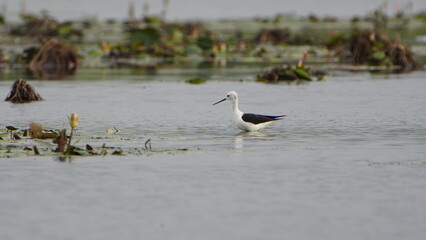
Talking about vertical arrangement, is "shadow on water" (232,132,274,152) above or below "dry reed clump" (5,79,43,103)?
above

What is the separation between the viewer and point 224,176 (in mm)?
12023

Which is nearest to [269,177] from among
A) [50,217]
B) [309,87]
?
[50,217]

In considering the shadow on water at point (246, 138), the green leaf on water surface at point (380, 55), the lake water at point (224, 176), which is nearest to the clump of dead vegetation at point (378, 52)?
the green leaf on water surface at point (380, 55)

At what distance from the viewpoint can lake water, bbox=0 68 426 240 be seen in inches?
378

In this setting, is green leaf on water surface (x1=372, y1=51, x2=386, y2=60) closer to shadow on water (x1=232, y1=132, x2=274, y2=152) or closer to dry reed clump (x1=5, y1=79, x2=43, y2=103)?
dry reed clump (x1=5, y1=79, x2=43, y2=103)

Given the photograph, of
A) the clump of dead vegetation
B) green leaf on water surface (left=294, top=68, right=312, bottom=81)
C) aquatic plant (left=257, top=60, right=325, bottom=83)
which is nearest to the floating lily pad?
aquatic plant (left=257, top=60, right=325, bottom=83)

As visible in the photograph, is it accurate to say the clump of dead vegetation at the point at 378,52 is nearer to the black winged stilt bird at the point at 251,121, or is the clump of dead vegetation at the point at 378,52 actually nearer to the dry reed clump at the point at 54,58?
the dry reed clump at the point at 54,58

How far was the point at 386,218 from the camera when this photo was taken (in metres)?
9.84

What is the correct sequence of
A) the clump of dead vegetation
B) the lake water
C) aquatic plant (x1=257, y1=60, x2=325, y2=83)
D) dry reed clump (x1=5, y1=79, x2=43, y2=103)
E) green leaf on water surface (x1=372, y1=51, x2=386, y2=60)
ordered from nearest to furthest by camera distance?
the lake water < dry reed clump (x1=5, y1=79, x2=43, y2=103) < aquatic plant (x1=257, y1=60, x2=325, y2=83) < the clump of dead vegetation < green leaf on water surface (x1=372, y1=51, x2=386, y2=60)

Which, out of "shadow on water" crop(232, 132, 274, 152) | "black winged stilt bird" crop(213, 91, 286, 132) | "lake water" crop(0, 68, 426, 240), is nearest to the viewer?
"lake water" crop(0, 68, 426, 240)

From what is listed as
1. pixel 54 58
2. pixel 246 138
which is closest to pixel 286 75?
pixel 54 58

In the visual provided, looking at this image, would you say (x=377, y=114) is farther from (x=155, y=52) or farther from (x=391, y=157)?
(x=155, y=52)

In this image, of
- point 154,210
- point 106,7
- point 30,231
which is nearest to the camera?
point 30,231

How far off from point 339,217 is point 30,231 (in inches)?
111
